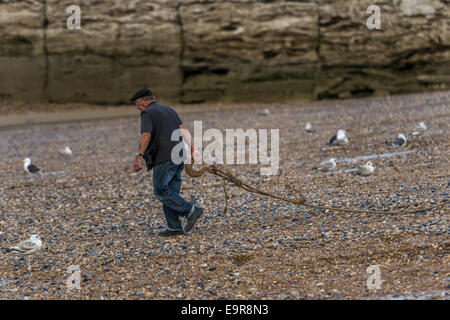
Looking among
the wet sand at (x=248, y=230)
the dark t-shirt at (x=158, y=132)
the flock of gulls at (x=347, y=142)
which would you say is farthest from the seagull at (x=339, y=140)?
the dark t-shirt at (x=158, y=132)

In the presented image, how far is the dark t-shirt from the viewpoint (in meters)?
6.57

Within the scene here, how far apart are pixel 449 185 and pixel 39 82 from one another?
1743cm

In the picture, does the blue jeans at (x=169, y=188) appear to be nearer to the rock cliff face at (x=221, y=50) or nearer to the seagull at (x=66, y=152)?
the seagull at (x=66, y=152)

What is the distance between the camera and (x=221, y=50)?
70.7 feet

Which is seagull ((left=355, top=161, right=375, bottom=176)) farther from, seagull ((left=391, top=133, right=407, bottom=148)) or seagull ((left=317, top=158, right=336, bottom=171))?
seagull ((left=391, top=133, right=407, bottom=148))

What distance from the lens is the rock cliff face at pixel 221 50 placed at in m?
21.2

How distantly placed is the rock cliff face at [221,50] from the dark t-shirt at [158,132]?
15277mm

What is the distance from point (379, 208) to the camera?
7402mm

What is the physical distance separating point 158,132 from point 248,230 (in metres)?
1.66

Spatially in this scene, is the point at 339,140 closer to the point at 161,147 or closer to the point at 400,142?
the point at 400,142

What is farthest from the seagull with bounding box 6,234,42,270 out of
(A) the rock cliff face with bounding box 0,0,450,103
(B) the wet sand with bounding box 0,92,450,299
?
(A) the rock cliff face with bounding box 0,0,450,103
